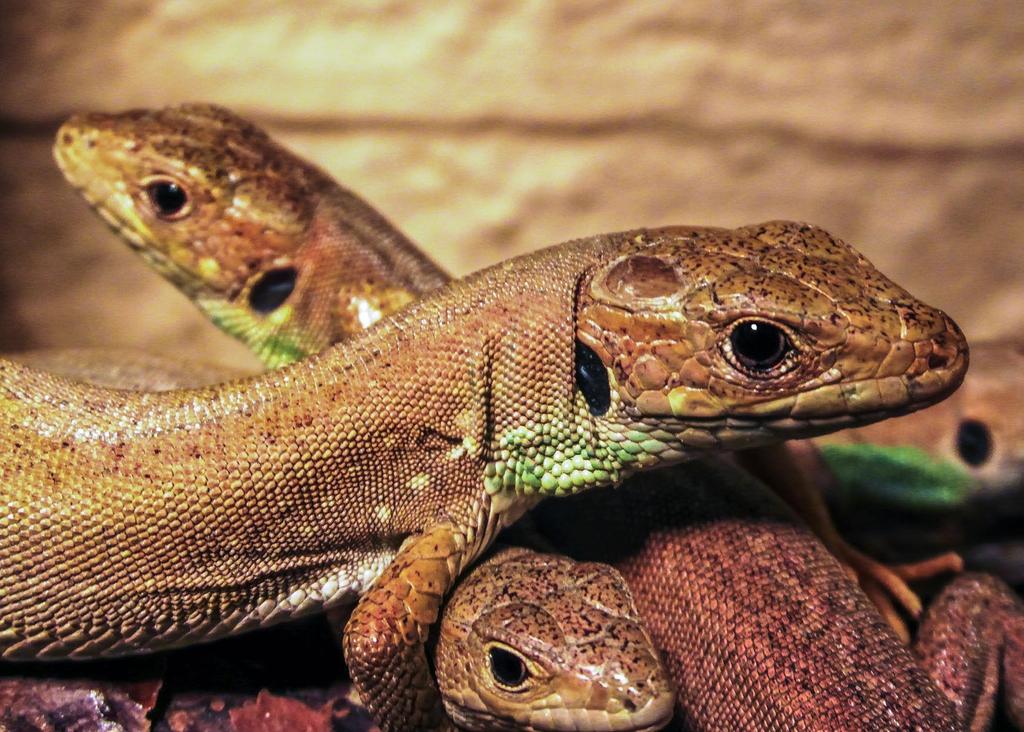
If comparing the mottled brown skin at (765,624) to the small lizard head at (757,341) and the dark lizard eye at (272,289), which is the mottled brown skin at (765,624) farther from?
the dark lizard eye at (272,289)

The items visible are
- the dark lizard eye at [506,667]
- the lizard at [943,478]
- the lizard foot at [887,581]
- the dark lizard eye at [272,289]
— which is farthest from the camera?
the lizard at [943,478]

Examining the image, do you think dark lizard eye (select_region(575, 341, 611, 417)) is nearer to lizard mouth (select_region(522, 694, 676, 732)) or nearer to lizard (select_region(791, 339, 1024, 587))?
lizard mouth (select_region(522, 694, 676, 732))

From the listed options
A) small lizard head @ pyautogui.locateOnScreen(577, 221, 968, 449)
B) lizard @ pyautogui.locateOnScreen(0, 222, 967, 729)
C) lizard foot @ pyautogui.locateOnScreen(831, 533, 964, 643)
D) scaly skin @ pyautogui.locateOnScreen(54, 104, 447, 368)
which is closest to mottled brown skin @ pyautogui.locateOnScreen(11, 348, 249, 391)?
scaly skin @ pyautogui.locateOnScreen(54, 104, 447, 368)

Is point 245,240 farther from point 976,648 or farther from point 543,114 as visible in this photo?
point 976,648

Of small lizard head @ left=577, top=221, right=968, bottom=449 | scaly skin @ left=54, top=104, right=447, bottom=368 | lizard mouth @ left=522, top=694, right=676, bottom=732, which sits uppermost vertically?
small lizard head @ left=577, top=221, right=968, bottom=449

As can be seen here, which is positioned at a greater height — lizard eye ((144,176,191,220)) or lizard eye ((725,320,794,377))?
lizard eye ((725,320,794,377))

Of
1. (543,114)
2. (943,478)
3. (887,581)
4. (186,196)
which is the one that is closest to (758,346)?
(887,581)

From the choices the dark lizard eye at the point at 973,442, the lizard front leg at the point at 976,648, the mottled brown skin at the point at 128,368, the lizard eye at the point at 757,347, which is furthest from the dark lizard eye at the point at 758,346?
the dark lizard eye at the point at 973,442
